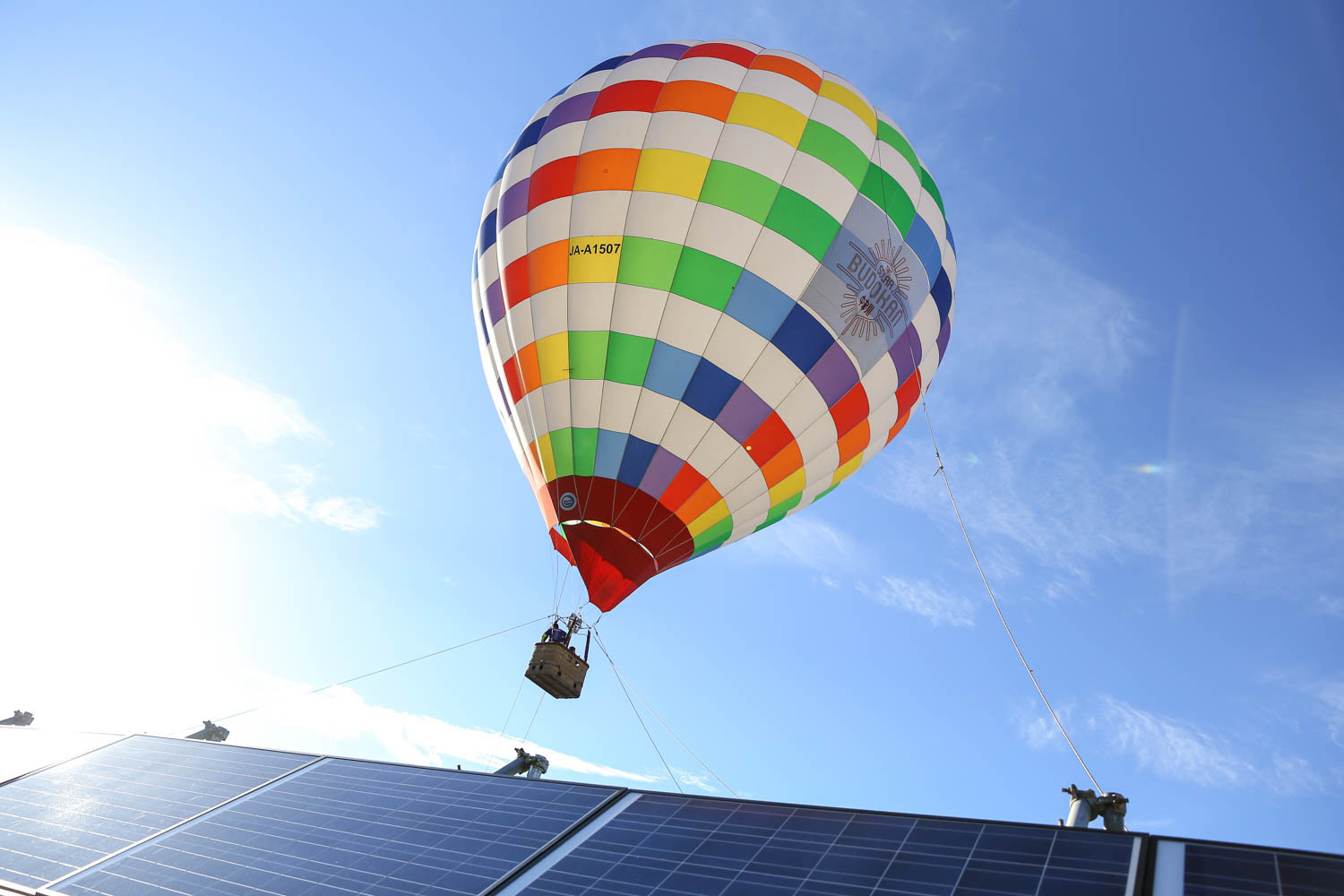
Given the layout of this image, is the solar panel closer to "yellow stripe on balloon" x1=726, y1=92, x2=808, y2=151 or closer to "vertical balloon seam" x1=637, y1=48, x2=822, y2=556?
"vertical balloon seam" x1=637, y1=48, x2=822, y2=556

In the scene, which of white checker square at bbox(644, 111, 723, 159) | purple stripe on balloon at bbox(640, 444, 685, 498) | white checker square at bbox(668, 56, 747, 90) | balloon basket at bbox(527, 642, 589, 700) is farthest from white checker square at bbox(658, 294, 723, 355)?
balloon basket at bbox(527, 642, 589, 700)

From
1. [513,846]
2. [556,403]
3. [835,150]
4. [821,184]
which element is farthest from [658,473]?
[513,846]

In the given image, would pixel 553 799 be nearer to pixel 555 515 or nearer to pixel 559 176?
pixel 555 515

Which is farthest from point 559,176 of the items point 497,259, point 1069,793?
point 1069,793

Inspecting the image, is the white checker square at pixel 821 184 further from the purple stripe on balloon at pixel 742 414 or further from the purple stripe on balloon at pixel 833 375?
the purple stripe on balloon at pixel 742 414

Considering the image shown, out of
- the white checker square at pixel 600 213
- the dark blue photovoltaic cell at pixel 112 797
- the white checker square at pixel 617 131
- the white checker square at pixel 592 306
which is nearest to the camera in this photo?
the dark blue photovoltaic cell at pixel 112 797

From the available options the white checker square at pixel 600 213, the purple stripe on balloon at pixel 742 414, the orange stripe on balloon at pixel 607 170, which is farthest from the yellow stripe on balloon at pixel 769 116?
the purple stripe on balloon at pixel 742 414

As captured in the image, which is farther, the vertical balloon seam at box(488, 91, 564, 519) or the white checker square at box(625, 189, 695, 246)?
the vertical balloon seam at box(488, 91, 564, 519)
